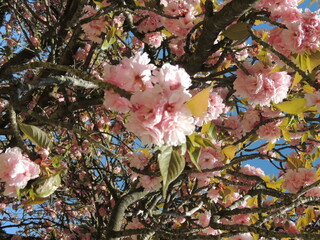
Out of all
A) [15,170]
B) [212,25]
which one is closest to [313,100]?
[212,25]

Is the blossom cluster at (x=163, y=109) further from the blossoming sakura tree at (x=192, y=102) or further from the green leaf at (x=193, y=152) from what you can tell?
the green leaf at (x=193, y=152)

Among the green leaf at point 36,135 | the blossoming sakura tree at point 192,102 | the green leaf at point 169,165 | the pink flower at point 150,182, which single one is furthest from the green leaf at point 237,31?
the pink flower at point 150,182

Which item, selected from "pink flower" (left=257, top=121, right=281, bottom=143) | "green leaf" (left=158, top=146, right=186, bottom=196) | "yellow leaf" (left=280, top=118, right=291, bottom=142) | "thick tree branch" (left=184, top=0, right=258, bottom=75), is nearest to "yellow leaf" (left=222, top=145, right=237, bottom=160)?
"pink flower" (left=257, top=121, right=281, bottom=143)

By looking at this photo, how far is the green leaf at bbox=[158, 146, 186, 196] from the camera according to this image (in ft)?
3.19

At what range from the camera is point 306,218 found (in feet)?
7.01

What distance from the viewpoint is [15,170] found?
119cm

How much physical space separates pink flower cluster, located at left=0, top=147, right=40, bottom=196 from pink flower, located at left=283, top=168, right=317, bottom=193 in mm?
1481

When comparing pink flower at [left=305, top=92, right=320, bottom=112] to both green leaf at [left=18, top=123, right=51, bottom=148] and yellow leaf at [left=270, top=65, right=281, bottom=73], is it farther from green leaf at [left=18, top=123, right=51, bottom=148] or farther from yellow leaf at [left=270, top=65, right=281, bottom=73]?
green leaf at [left=18, top=123, right=51, bottom=148]

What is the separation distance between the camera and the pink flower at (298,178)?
1948 millimetres

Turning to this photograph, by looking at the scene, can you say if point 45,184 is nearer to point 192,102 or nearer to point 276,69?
point 192,102

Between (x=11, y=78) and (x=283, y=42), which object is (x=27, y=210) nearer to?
(x=11, y=78)

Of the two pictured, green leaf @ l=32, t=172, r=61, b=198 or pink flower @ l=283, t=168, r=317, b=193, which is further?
pink flower @ l=283, t=168, r=317, b=193

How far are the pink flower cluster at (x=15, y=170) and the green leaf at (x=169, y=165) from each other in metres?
0.52

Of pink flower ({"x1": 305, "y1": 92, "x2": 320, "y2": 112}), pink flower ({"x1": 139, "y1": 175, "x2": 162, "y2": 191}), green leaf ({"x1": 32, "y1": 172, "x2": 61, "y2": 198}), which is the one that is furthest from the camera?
pink flower ({"x1": 139, "y1": 175, "x2": 162, "y2": 191})
